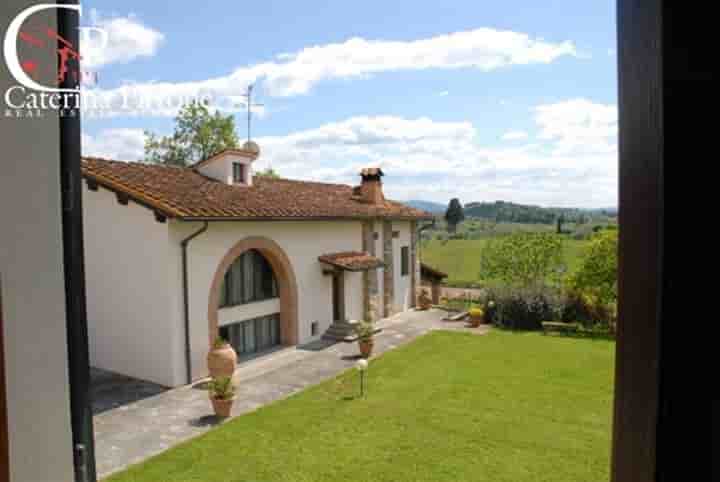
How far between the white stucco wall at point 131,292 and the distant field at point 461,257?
12097 mm

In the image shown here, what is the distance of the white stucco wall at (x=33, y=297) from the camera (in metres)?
1.22

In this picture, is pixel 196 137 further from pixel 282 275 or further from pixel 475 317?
pixel 475 317

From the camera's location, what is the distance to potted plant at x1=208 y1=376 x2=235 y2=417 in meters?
8.28

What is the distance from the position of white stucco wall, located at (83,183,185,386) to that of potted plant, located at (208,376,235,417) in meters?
1.93

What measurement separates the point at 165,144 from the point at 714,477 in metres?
31.9

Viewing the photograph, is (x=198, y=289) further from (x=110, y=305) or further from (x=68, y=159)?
(x=68, y=159)

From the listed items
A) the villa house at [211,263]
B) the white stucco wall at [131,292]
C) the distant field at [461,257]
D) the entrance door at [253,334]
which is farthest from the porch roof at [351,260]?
the distant field at [461,257]

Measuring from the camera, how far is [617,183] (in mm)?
660

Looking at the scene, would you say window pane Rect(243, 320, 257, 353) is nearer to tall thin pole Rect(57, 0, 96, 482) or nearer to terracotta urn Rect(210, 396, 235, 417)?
terracotta urn Rect(210, 396, 235, 417)

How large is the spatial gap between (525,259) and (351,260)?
686cm

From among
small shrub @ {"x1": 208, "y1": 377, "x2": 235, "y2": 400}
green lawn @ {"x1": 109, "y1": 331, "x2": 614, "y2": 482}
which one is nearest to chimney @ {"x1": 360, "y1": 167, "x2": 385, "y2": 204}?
green lawn @ {"x1": 109, "y1": 331, "x2": 614, "y2": 482}

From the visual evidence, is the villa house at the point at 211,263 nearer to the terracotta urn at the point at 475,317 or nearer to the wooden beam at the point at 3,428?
the terracotta urn at the point at 475,317

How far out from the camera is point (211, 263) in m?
10.7

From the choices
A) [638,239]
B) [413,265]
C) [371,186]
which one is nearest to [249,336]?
[371,186]
